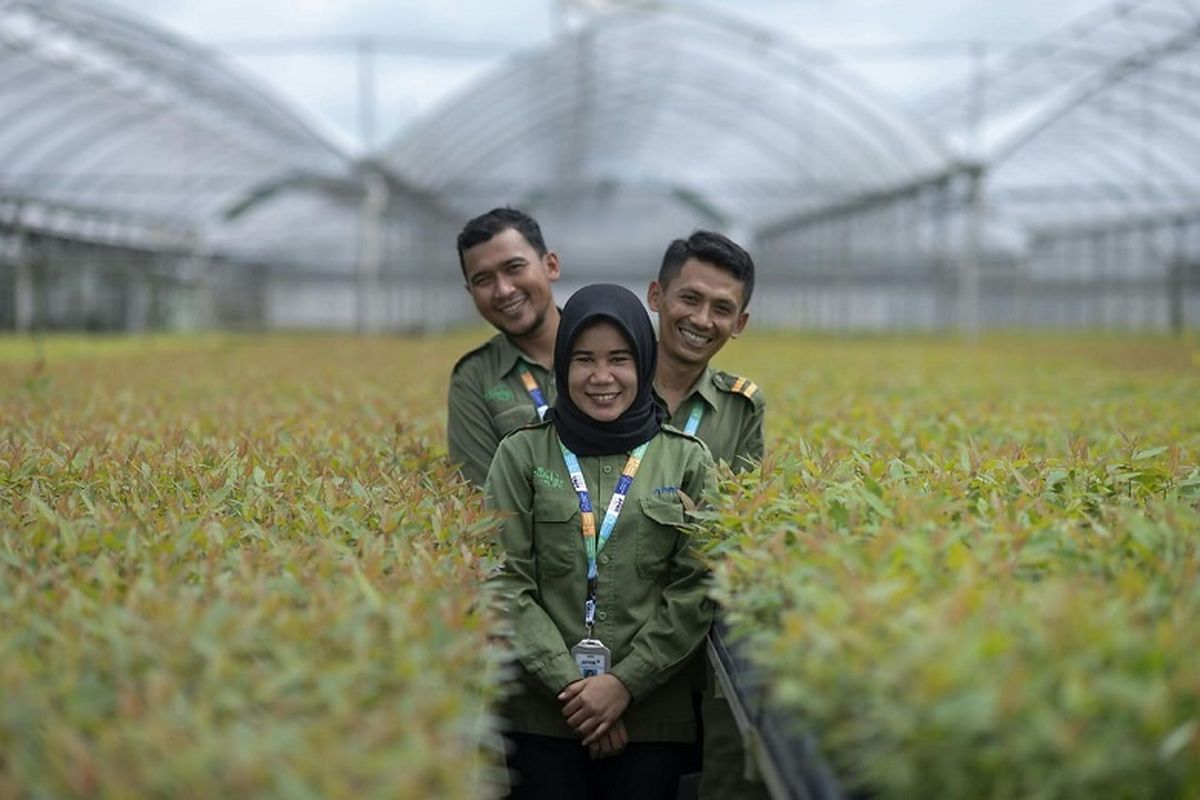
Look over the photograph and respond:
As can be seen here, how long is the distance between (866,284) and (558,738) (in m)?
36.3

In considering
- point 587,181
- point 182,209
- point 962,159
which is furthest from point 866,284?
point 182,209

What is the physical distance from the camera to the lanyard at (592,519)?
3.15 meters

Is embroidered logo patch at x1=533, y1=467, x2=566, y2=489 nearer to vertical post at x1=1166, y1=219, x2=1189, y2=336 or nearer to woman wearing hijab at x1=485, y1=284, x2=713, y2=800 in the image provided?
woman wearing hijab at x1=485, y1=284, x2=713, y2=800

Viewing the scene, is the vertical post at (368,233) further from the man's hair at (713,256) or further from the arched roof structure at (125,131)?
the man's hair at (713,256)

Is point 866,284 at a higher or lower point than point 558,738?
higher

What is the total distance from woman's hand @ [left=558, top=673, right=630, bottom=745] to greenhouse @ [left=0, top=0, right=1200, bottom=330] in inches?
689

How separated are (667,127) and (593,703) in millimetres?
31024

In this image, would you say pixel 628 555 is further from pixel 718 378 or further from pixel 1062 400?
pixel 1062 400

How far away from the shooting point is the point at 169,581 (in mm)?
2438

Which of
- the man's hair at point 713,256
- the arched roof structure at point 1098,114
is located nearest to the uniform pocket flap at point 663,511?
the man's hair at point 713,256

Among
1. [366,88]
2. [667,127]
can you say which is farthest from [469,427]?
[667,127]

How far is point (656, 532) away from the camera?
10.6ft

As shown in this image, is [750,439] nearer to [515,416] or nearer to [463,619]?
[515,416]

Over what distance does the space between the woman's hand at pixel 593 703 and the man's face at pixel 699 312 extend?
111 cm
